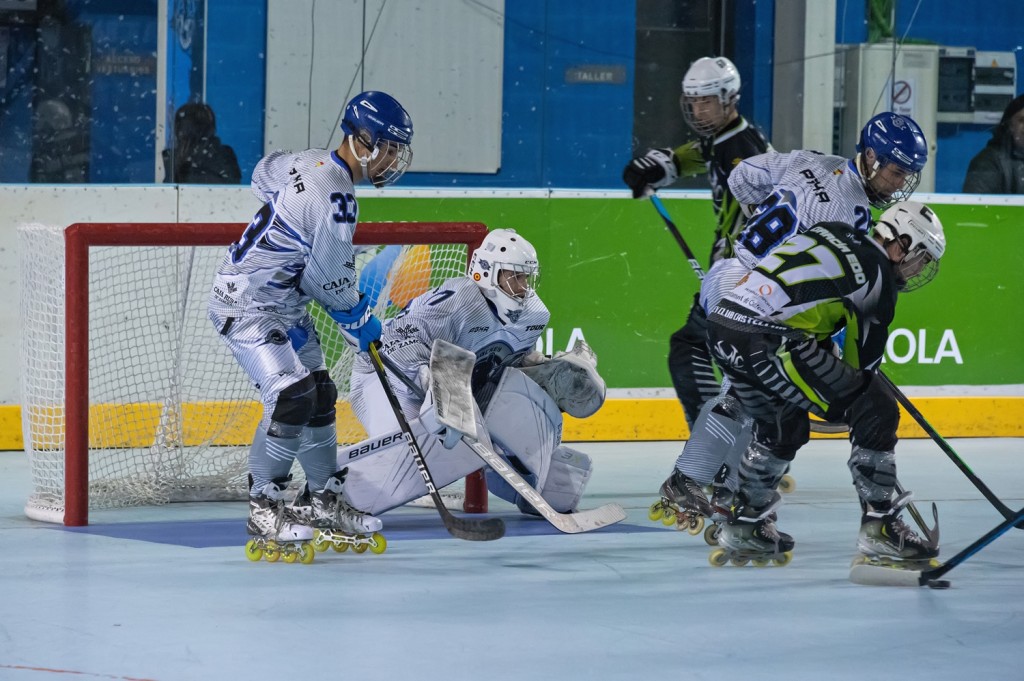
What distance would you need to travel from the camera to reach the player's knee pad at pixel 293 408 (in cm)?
418

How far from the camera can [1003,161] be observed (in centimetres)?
769

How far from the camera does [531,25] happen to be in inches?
285

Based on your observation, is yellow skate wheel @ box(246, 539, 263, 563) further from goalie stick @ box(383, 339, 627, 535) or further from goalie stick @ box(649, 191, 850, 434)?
goalie stick @ box(649, 191, 850, 434)

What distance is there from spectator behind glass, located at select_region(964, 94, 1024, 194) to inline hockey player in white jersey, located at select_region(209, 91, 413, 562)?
13.9ft

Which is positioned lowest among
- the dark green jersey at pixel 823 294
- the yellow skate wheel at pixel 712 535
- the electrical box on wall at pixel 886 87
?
the yellow skate wheel at pixel 712 535

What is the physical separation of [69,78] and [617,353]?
265 centimetres

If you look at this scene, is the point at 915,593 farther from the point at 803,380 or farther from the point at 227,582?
the point at 227,582

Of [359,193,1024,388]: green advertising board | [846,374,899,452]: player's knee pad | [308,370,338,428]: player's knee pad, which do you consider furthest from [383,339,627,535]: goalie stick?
[359,193,1024,388]: green advertising board

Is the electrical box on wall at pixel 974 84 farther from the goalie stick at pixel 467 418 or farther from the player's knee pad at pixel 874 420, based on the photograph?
the player's knee pad at pixel 874 420

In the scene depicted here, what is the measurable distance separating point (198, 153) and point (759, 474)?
343 centimetres

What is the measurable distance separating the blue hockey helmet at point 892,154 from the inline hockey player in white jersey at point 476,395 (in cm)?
107

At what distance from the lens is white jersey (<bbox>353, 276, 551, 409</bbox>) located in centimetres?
491

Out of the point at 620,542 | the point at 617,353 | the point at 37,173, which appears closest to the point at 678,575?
the point at 620,542

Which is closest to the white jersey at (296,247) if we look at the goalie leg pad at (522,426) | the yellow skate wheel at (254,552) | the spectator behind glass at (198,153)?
the yellow skate wheel at (254,552)
